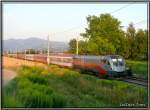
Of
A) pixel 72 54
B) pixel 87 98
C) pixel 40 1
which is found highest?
pixel 40 1

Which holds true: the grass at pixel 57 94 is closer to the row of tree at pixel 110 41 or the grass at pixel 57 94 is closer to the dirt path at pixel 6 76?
the dirt path at pixel 6 76

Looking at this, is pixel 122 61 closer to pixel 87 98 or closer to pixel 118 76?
pixel 118 76

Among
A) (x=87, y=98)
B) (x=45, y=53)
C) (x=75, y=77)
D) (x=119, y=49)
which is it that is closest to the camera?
(x=87, y=98)

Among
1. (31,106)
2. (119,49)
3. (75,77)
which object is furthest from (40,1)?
Result: (119,49)

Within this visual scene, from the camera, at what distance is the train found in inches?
569

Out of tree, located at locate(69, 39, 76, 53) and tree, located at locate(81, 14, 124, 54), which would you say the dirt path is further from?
tree, located at locate(81, 14, 124, 54)

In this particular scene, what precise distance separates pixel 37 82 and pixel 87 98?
5.41ft

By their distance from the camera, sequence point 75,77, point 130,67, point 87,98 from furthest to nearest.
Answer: point 130,67 < point 75,77 < point 87,98

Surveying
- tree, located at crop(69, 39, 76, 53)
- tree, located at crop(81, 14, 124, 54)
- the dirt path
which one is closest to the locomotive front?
tree, located at crop(81, 14, 124, 54)

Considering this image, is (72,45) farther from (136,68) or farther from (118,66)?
(136,68)

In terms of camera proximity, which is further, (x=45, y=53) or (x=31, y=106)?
(x=45, y=53)

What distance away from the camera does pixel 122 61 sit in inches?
566

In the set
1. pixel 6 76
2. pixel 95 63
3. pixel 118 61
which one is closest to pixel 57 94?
pixel 6 76

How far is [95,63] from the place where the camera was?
1603 centimetres
